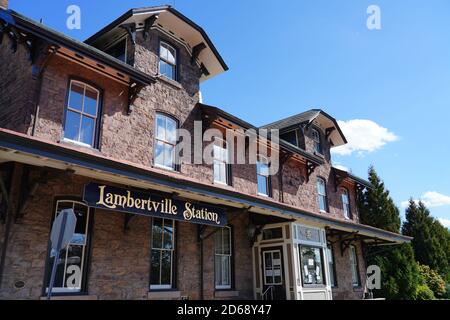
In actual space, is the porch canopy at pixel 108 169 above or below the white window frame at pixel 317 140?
below

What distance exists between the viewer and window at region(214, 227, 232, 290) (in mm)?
12201

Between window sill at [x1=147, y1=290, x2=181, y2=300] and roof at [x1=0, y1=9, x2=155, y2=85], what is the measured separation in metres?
5.78

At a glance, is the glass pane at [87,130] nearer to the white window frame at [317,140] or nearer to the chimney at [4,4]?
the chimney at [4,4]

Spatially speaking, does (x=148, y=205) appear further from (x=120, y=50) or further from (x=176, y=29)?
(x=176, y=29)

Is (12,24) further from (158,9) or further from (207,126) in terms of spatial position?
(207,126)

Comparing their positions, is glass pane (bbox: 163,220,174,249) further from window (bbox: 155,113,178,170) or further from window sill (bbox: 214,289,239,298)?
→ window sill (bbox: 214,289,239,298)

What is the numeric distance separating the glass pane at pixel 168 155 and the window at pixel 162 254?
175 cm

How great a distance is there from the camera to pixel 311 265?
13.6m

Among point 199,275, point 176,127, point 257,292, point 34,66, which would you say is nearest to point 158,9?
point 176,127

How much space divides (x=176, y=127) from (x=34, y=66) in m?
4.56

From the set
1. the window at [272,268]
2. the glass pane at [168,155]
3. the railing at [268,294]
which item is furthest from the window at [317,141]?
the glass pane at [168,155]

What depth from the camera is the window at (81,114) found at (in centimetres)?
950

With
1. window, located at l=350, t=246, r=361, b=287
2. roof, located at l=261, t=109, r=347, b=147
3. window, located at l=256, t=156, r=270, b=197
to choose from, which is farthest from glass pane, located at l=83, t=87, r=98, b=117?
window, located at l=350, t=246, r=361, b=287

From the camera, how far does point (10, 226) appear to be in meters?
7.58
